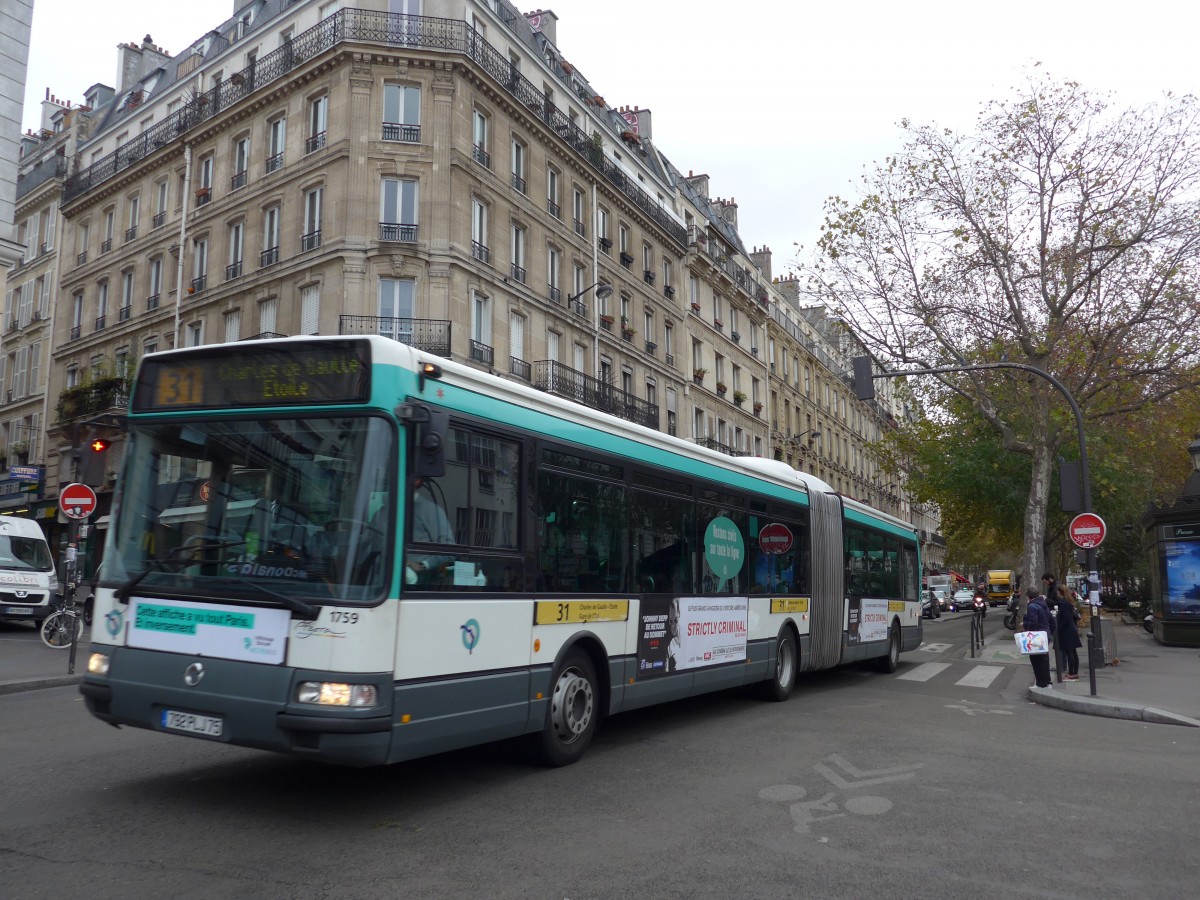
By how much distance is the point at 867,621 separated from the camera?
14.7 metres

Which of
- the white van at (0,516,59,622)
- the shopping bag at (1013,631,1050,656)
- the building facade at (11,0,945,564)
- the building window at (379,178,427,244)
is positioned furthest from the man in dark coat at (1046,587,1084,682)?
the white van at (0,516,59,622)

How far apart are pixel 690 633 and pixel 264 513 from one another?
16.0ft

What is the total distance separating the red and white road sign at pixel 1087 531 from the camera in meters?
14.1

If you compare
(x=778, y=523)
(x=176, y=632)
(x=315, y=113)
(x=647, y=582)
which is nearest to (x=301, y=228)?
(x=315, y=113)

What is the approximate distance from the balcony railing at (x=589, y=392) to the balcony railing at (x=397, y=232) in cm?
541

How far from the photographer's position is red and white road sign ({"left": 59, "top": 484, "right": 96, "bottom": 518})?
13.6 meters

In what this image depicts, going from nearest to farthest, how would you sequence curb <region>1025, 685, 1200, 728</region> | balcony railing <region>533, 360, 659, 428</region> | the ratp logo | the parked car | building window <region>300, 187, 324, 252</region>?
the ratp logo, curb <region>1025, 685, 1200, 728</region>, building window <region>300, 187, 324, 252</region>, balcony railing <region>533, 360, 659, 428</region>, the parked car

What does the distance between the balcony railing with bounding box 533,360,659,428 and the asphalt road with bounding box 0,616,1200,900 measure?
18759 millimetres

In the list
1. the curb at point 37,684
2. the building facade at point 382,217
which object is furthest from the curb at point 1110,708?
the building facade at point 382,217

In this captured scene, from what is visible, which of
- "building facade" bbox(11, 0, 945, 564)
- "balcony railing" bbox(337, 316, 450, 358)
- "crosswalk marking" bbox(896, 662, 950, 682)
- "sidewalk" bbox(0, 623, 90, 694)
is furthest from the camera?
"building facade" bbox(11, 0, 945, 564)

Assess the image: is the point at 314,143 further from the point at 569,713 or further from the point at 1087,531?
the point at 569,713

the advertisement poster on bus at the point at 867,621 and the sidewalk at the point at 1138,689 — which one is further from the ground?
the advertisement poster on bus at the point at 867,621

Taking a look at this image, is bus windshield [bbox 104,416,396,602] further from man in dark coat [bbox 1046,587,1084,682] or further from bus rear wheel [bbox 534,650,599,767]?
man in dark coat [bbox 1046,587,1084,682]

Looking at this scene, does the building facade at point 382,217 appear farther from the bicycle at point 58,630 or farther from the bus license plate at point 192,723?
the bus license plate at point 192,723
